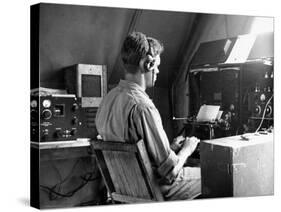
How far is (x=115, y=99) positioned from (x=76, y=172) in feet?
2.18

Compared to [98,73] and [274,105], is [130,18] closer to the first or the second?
[98,73]

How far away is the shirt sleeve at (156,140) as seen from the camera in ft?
14.2

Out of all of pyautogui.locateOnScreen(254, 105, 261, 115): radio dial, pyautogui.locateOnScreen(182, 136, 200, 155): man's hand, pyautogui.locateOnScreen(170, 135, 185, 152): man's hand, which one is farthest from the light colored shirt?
pyautogui.locateOnScreen(254, 105, 261, 115): radio dial

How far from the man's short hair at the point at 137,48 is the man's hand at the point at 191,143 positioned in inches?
31.5

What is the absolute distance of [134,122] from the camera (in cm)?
432

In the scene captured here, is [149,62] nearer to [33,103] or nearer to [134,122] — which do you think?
[134,122]

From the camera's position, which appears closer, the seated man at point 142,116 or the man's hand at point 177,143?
the seated man at point 142,116

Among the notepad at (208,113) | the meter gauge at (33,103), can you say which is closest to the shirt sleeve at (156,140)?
the notepad at (208,113)

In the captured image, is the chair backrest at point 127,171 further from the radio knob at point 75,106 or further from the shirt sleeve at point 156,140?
the radio knob at point 75,106

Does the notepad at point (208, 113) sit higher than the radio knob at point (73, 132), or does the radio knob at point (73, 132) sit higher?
the notepad at point (208, 113)

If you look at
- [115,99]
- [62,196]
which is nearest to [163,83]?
Answer: [115,99]

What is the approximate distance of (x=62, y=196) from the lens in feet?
14.0

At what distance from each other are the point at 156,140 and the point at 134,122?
9.5 inches

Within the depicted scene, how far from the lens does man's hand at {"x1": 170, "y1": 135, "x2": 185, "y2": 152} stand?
457 cm
